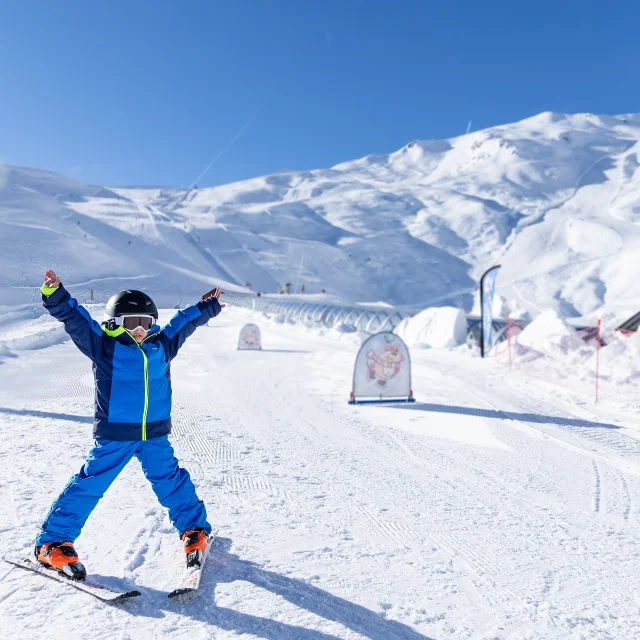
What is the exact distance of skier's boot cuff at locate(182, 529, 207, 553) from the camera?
115 inches

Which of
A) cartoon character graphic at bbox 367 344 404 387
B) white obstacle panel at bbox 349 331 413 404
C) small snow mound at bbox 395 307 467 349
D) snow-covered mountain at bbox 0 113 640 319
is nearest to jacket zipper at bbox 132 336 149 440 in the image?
snow-covered mountain at bbox 0 113 640 319

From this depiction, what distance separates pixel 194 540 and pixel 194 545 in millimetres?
30

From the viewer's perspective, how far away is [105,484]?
288 cm

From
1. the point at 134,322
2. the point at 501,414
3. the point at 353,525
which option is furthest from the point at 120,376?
the point at 501,414

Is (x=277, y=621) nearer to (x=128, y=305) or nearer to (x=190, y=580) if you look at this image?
(x=190, y=580)

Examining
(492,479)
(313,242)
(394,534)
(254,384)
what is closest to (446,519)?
(394,534)

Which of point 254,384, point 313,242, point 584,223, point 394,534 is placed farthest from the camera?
point 313,242

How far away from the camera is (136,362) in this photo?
2.88m

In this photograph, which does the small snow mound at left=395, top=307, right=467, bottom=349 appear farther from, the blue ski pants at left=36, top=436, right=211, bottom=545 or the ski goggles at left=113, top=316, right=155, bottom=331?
the ski goggles at left=113, top=316, right=155, bottom=331

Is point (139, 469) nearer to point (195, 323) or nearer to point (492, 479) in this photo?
point (195, 323)

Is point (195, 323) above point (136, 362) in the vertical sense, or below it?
above

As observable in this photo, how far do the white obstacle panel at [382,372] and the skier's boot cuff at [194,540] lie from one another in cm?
538

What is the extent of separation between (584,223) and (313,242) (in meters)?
42.1

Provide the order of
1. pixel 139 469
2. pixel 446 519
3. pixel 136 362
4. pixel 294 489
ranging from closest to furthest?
pixel 136 362
pixel 446 519
pixel 294 489
pixel 139 469
